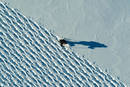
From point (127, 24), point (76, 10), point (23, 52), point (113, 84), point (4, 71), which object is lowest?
point (113, 84)

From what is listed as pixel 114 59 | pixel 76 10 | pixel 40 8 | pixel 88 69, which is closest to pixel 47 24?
pixel 40 8

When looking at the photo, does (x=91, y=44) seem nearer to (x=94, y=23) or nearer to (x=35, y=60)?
(x=94, y=23)

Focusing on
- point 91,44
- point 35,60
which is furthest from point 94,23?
point 35,60

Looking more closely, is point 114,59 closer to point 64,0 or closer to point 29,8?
point 64,0
